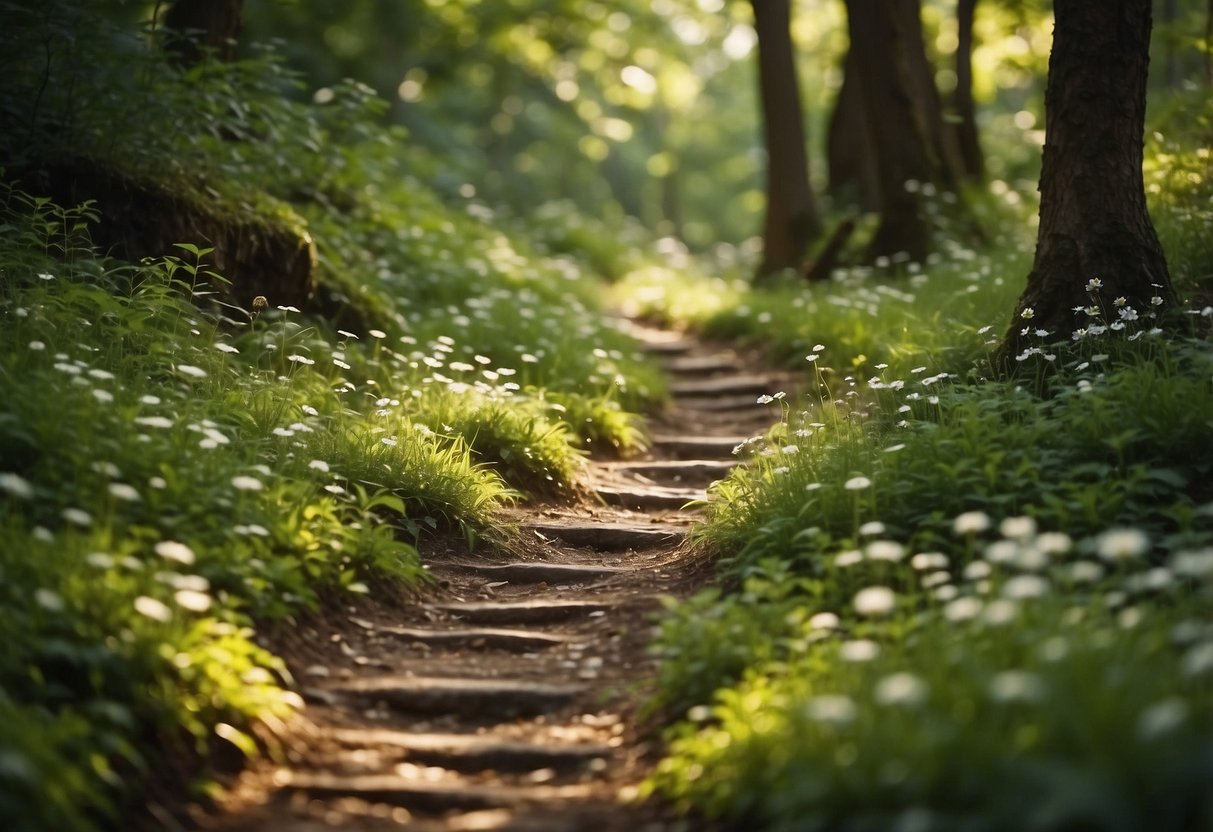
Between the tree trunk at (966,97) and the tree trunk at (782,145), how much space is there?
2.15 m

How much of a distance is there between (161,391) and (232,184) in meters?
3.10

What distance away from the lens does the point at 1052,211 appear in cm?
650

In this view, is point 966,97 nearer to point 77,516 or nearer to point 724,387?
point 724,387

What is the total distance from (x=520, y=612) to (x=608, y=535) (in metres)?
1.22

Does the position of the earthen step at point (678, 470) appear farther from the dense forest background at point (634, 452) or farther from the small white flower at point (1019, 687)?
the small white flower at point (1019, 687)

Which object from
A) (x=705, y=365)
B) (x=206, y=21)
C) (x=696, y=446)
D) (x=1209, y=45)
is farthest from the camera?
(x=705, y=365)

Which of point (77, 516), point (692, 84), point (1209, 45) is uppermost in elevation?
point (692, 84)

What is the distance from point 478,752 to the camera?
432 cm

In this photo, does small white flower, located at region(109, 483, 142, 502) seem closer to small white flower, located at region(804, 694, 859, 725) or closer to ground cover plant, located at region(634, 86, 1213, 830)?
ground cover plant, located at region(634, 86, 1213, 830)

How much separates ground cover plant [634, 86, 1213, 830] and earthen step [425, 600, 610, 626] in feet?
2.65

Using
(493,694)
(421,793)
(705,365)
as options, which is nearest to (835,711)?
(421,793)

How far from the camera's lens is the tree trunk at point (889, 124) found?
11.7 m

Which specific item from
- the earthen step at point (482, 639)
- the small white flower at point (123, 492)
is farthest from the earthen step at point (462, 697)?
the small white flower at point (123, 492)

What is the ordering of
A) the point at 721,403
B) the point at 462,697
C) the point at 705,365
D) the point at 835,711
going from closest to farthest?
the point at 835,711 → the point at 462,697 → the point at 721,403 → the point at 705,365
